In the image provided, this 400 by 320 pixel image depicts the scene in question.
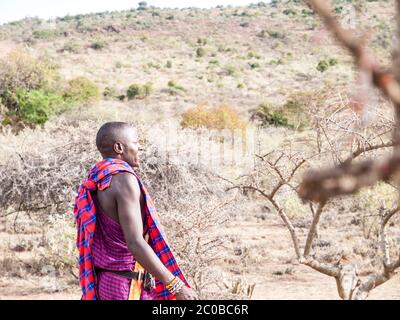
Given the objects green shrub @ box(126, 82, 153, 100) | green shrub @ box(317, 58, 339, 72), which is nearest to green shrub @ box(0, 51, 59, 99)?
green shrub @ box(126, 82, 153, 100)

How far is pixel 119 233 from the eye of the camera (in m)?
2.66

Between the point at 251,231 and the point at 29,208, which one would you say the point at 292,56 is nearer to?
the point at 251,231

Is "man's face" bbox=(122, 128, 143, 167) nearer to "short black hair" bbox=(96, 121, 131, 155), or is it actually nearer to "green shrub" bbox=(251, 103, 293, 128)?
"short black hair" bbox=(96, 121, 131, 155)

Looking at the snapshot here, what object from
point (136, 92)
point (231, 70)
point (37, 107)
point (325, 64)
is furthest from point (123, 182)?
point (231, 70)

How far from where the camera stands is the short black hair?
2717mm

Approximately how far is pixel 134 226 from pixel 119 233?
0.16m

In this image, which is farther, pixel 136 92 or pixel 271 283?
pixel 136 92

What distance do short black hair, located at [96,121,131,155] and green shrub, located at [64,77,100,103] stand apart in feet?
68.3

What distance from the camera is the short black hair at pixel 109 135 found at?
8.91 feet

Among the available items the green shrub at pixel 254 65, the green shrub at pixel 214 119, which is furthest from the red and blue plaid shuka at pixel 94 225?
the green shrub at pixel 254 65

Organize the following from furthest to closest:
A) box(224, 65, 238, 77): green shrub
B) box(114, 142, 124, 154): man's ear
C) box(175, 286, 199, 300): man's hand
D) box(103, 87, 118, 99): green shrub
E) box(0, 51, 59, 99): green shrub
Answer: box(224, 65, 238, 77): green shrub
box(103, 87, 118, 99): green shrub
box(0, 51, 59, 99): green shrub
box(114, 142, 124, 154): man's ear
box(175, 286, 199, 300): man's hand

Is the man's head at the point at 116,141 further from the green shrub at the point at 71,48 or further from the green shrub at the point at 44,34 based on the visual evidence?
the green shrub at the point at 44,34

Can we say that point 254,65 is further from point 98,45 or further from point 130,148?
point 130,148
